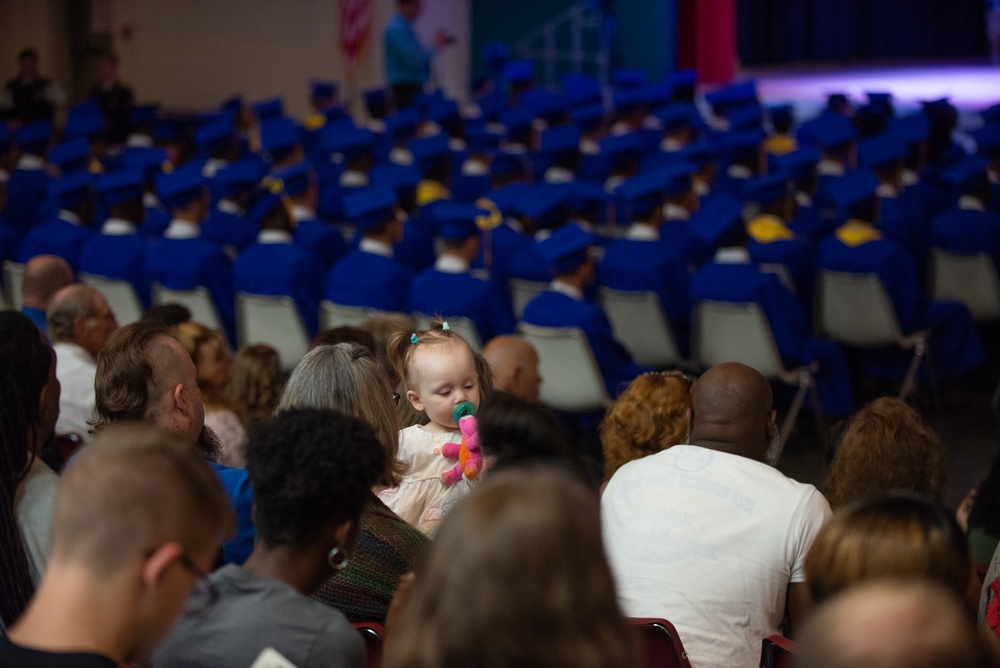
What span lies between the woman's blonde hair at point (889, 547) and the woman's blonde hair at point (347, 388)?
110 centimetres

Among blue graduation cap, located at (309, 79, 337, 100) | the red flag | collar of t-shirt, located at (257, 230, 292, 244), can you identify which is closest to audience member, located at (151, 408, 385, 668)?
collar of t-shirt, located at (257, 230, 292, 244)

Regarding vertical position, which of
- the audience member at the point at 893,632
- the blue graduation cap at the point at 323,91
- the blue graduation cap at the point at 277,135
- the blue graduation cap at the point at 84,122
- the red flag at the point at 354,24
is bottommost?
the audience member at the point at 893,632

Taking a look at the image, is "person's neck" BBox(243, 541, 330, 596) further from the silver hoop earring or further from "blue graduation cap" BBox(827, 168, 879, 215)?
"blue graduation cap" BBox(827, 168, 879, 215)

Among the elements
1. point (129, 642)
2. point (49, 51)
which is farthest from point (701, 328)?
point (49, 51)

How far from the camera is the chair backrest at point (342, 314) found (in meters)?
5.48

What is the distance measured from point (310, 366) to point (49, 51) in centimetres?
1302

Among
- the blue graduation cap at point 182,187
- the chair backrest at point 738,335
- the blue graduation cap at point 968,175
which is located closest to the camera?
the chair backrest at point 738,335

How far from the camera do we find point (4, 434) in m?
2.32

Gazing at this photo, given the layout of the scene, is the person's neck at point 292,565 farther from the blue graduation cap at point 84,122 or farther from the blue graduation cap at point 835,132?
the blue graduation cap at point 84,122

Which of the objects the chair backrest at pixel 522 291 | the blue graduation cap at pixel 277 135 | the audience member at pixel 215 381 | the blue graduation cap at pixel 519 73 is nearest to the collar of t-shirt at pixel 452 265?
the chair backrest at pixel 522 291

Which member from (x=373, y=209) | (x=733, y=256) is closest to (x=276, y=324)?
(x=373, y=209)

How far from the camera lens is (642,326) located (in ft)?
18.6

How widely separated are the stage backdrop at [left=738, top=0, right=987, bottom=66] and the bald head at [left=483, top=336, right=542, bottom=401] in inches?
521

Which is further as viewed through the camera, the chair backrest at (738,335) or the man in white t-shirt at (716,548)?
the chair backrest at (738,335)
